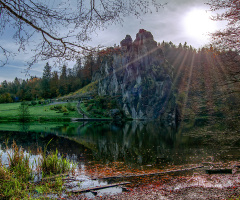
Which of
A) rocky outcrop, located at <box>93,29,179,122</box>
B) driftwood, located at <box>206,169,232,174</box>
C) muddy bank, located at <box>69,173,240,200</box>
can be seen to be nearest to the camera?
muddy bank, located at <box>69,173,240,200</box>

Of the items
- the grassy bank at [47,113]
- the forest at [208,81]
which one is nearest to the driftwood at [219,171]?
the forest at [208,81]

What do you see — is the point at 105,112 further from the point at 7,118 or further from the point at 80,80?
the point at 80,80

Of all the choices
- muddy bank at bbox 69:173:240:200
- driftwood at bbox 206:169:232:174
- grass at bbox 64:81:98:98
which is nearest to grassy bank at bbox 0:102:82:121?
grass at bbox 64:81:98:98

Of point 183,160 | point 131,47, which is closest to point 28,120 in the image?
point 131,47

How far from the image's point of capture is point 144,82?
7731 cm

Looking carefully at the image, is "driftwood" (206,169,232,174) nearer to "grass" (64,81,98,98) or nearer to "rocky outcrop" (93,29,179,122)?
"rocky outcrop" (93,29,179,122)

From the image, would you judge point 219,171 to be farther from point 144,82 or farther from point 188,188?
point 144,82

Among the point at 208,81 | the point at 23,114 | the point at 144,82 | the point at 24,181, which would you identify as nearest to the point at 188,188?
the point at 24,181

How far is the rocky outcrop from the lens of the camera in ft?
244

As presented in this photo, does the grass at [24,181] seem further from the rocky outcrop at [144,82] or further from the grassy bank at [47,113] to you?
the rocky outcrop at [144,82]

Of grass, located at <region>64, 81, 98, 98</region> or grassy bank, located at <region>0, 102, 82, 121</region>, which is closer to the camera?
grassy bank, located at <region>0, 102, 82, 121</region>

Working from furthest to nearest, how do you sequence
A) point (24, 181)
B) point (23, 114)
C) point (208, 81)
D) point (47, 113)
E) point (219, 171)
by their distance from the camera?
1. point (47, 113)
2. point (23, 114)
3. point (208, 81)
4. point (219, 171)
5. point (24, 181)

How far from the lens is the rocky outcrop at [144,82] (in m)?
74.5

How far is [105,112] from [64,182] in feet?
211
